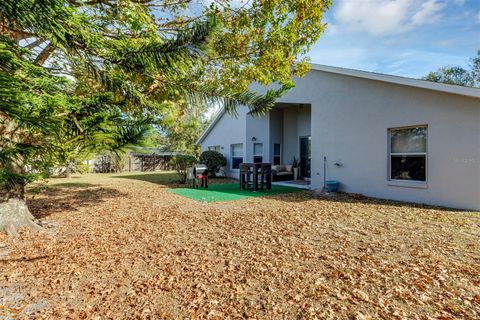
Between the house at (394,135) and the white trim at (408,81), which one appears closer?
the white trim at (408,81)

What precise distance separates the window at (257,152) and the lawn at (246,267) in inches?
345

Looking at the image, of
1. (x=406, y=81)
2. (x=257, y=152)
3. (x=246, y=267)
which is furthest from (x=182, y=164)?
(x=246, y=267)

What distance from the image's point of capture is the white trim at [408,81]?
264 inches

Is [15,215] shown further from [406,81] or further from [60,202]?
[406,81]

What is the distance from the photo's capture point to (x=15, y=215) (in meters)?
5.22

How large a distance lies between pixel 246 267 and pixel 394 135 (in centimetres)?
770

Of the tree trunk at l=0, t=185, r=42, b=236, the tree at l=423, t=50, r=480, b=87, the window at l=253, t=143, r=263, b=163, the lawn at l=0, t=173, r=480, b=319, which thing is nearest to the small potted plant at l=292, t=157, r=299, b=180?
the window at l=253, t=143, r=263, b=163

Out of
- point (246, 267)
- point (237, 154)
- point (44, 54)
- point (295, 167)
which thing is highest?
point (44, 54)

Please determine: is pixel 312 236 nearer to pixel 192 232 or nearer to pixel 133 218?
pixel 192 232

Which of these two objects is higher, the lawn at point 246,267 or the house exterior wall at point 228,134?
the house exterior wall at point 228,134

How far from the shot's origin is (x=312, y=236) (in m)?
4.99

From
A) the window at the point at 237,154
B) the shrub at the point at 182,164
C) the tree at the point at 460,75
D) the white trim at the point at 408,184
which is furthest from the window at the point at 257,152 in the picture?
the tree at the point at 460,75

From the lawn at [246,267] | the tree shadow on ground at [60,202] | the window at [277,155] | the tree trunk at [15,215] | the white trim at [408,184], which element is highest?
the window at [277,155]

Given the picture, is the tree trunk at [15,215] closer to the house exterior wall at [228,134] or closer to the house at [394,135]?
the house at [394,135]
